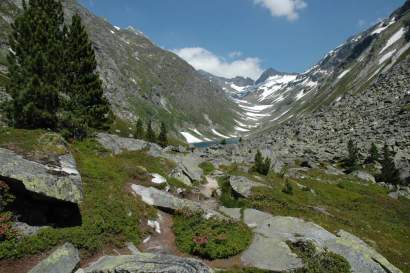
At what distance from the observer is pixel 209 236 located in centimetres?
1836

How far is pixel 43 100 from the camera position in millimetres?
31062

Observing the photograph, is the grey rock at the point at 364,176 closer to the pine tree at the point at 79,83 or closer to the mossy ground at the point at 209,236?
the mossy ground at the point at 209,236

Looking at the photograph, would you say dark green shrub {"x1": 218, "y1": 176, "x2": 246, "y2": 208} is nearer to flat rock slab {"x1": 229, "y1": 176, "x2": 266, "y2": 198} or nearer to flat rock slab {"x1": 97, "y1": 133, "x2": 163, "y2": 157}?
flat rock slab {"x1": 229, "y1": 176, "x2": 266, "y2": 198}

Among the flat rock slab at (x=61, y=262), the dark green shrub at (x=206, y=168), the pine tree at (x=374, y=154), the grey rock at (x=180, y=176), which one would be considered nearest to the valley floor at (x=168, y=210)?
the dark green shrub at (x=206, y=168)

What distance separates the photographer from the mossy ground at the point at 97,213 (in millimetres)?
15320

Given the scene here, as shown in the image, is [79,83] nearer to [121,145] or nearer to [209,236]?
[121,145]

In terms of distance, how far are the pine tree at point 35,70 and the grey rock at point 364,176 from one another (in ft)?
145

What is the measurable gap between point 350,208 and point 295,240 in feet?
63.9

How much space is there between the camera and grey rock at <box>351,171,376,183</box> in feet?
171

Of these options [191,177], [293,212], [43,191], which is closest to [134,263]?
[43,191]

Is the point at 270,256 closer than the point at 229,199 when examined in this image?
Yes

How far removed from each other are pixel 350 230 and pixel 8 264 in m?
22.3

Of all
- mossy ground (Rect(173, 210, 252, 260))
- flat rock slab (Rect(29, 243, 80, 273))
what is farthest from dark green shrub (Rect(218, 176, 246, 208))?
flat rock slab (Rect(29, 243, 80, 273))

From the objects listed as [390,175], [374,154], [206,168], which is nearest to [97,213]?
[206,168]
